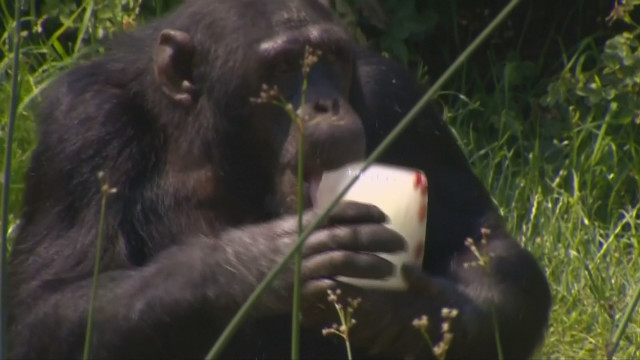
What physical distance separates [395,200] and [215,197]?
2.90ft

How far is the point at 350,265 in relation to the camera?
340cm

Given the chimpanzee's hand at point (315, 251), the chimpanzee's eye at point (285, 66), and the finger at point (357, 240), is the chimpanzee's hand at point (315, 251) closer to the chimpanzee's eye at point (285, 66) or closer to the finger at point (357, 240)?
the finger at point (357, 240)

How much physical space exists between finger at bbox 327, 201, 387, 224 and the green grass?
151 centimetres

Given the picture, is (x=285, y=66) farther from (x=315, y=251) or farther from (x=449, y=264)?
(x=315, y=251)

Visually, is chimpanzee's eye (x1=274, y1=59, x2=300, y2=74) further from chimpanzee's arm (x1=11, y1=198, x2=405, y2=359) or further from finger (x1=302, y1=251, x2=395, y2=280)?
finger (x1=302, y1=251, x2=395, y2=280)

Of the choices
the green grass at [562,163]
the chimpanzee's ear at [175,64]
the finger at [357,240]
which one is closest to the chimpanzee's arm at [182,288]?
the finger at [357,240]

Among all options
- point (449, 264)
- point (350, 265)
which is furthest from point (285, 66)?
point (350, 265)

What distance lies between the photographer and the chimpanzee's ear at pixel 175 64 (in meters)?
4.24

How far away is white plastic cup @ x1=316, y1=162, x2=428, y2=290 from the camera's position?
349cm

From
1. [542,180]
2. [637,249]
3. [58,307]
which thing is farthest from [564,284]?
[58,307]

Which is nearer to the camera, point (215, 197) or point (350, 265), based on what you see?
point (350, 265)

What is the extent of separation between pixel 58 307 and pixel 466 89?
3.36 meters

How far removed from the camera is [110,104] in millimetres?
4234

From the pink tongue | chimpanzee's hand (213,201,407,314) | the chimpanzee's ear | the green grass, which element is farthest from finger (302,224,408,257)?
the green grass
